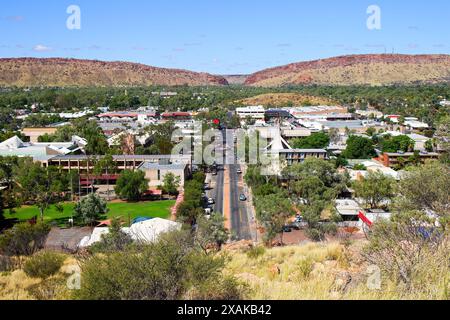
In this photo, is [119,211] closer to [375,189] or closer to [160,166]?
[160,166]

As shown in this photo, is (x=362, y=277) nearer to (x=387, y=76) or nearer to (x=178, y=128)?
(x=178, y=128)

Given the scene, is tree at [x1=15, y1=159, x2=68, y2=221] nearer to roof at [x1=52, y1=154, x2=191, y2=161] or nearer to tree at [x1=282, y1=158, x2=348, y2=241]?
roof at [x1=52, y1=154, x2=191, y2=161]

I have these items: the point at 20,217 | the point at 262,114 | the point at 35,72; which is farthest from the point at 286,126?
the point at 35,72

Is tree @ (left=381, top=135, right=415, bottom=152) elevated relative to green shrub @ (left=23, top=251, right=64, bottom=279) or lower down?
elevated

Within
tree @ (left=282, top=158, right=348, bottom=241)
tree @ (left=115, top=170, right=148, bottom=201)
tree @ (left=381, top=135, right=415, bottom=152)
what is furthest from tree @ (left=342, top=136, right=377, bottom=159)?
tree @ (left=115, top=170, right=148, bottom=201)

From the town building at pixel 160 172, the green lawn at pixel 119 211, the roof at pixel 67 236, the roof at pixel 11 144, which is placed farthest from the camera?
the roof at pixel 11 144

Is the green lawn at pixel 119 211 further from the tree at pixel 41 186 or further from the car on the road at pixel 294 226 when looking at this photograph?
the car on the road at pixel 294 226

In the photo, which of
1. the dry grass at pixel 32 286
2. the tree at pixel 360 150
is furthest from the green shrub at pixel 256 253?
the tree at pixel 360 150
